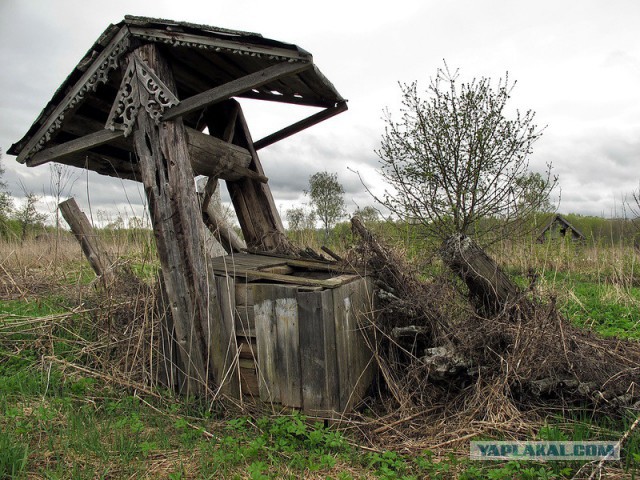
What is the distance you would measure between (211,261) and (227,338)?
2.09 feet

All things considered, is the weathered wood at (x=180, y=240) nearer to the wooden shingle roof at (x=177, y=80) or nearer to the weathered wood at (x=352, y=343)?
the wooden shingle roof at (x=177, y=80)

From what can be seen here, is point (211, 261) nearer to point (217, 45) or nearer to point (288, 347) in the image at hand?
point (288, 347)

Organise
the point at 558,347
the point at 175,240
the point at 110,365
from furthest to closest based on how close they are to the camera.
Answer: the point at 110,365 → the point at 175,240 → the point at 558,347

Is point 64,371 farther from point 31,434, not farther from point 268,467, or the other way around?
point 268,467

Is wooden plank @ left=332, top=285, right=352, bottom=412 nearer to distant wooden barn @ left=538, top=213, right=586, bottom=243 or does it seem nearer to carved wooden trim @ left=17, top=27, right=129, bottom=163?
carved wooden trim @ left=17, top=27, right=129, bottom=163

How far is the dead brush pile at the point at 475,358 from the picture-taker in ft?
9.75

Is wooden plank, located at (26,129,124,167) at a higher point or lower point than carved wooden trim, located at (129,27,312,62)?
lower

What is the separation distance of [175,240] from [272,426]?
1.63 metres

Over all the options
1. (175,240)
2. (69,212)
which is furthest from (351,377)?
(69,212)

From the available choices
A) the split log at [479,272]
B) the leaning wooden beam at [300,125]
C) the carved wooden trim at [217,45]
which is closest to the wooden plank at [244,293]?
the split log at [479,272]

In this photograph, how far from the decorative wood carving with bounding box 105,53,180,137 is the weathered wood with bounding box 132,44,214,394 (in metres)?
0.08

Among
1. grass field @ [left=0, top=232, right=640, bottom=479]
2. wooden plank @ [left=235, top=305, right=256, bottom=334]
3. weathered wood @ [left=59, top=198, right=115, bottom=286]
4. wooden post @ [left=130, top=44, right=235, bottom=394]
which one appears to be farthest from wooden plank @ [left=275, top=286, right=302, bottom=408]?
weathered wood @ [left=59, top=198, right=115, bottom=286]

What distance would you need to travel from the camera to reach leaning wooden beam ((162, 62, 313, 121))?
321 centimetres

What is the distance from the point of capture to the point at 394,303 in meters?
3.62
